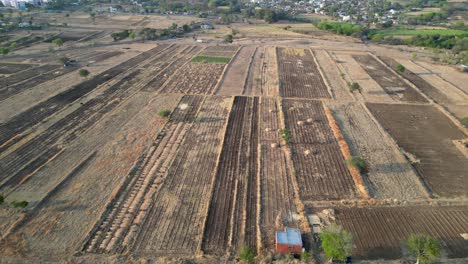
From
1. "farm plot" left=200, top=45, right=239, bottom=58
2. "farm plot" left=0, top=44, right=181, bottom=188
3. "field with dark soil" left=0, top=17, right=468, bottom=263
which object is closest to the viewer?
"field with dark soil" left=0, top=17, right=468, bottom=263

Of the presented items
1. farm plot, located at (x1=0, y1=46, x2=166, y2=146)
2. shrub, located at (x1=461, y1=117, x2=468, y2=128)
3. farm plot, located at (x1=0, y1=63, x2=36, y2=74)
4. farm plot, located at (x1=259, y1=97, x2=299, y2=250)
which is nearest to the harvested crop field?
farm plot, located at (x1=0, y1=46, x2=166, y2=146)

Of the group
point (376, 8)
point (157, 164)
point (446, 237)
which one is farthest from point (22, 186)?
point (376, 8)

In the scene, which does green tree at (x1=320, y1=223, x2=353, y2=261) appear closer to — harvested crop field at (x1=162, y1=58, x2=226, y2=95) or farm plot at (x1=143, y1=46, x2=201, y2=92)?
harvested crop field at (x1=162, y1=58, x2=226, y2=95)

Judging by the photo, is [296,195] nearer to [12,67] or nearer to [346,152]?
[346,152]

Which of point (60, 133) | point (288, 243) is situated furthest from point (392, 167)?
point (60, 133)

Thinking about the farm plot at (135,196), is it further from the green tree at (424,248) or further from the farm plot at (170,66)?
the green tree at (424,248)
